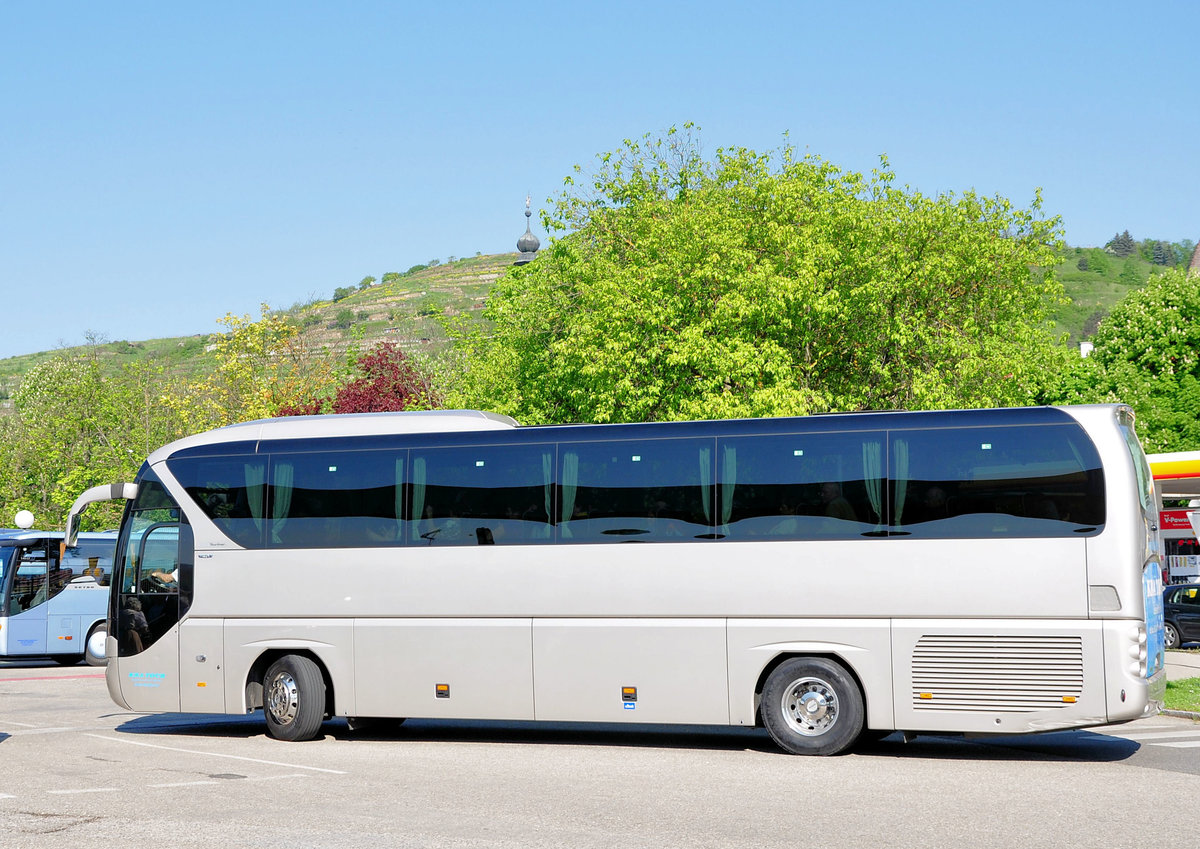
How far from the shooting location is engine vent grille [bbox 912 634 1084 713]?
39.1 feet

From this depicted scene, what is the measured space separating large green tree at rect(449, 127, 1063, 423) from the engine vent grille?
736 inches

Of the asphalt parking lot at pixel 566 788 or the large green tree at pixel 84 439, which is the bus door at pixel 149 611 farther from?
the large green tree at pixel 84 439

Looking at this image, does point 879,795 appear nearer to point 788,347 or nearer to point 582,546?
point 582,546

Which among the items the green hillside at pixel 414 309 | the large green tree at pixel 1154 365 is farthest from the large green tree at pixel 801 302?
the green hillside at pixel 414 309

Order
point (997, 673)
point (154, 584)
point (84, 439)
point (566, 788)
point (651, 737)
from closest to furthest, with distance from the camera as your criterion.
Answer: point (566, 788), point (997, 673), point (651, 737), point (154, 584), point (84, 439)

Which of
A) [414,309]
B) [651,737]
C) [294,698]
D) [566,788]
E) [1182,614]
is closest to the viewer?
[566,788]

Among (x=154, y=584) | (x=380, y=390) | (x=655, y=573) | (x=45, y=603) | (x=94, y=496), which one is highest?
(x=380, y=390)

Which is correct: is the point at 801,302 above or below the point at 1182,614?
above

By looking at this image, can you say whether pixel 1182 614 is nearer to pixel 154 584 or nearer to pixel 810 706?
pixel 810 706

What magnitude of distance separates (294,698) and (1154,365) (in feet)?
143

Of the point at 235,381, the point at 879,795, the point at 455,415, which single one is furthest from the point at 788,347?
the point at 235,381

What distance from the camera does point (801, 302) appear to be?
3266 cm

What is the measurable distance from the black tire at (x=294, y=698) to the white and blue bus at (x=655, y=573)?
0.03 m

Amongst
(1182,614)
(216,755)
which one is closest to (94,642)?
(216,755)
